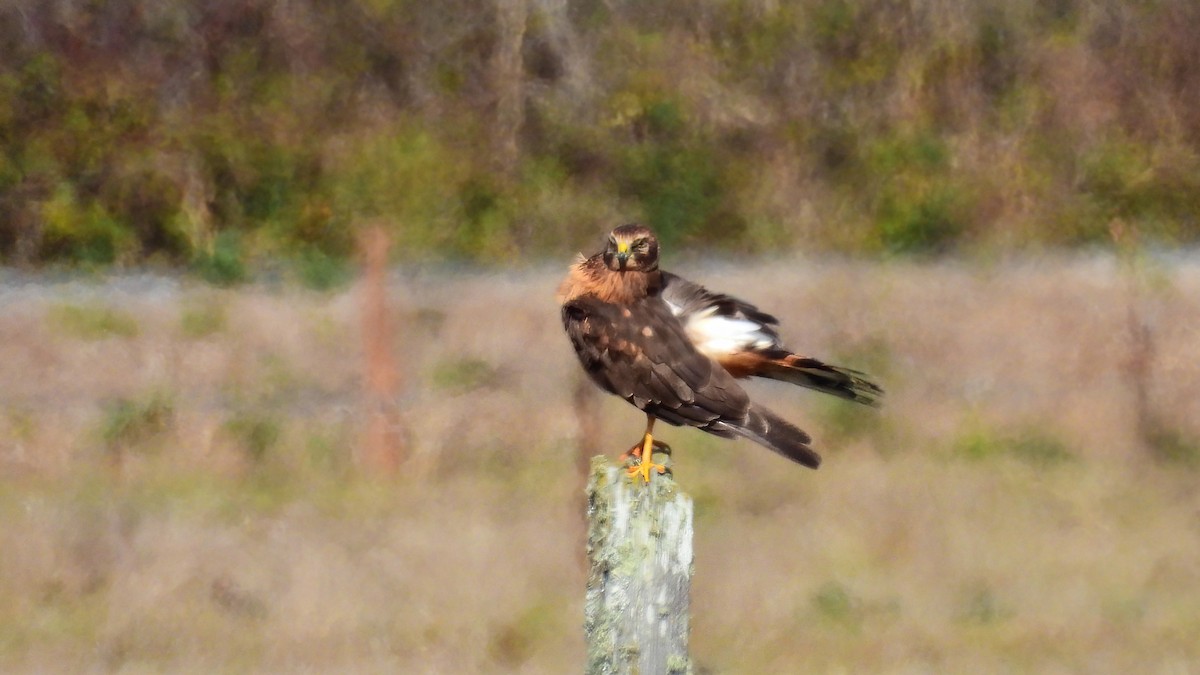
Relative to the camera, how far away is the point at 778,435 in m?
4.11

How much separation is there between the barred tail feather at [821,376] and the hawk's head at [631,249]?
1.59 feet

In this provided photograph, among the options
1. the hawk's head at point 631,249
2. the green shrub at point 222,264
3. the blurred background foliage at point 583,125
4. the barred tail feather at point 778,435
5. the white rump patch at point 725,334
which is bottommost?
the barred tail feather at point 778,435

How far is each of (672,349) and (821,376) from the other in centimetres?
47

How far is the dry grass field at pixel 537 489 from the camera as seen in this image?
7.14 meters

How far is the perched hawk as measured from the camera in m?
4.25

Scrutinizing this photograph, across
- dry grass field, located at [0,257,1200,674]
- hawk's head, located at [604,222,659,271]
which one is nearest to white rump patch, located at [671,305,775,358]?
hawk's head, located at [604,222,659,271]

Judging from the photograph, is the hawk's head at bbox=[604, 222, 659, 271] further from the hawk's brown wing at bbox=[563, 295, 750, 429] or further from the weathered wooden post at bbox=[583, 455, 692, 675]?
the weathered wooden post at bbox=[583, 455, 692, 675]

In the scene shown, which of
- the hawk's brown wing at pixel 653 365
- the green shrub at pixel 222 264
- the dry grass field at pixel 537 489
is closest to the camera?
the hawk's brown wing at pixel 653 365

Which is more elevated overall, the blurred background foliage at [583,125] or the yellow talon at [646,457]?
the blurred background foliage at [583,125]

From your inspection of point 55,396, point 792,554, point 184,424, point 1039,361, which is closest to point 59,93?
point 55,396

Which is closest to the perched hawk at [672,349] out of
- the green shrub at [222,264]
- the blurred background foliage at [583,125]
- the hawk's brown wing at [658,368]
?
the hawk's brown wing at [658,368]

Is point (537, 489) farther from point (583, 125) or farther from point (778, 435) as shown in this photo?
point (583, 125)

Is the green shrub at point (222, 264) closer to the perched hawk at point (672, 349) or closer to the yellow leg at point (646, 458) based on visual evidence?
the perched hawk at point (672, 349)

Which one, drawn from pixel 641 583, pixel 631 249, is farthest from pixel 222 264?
pixel 641 583
